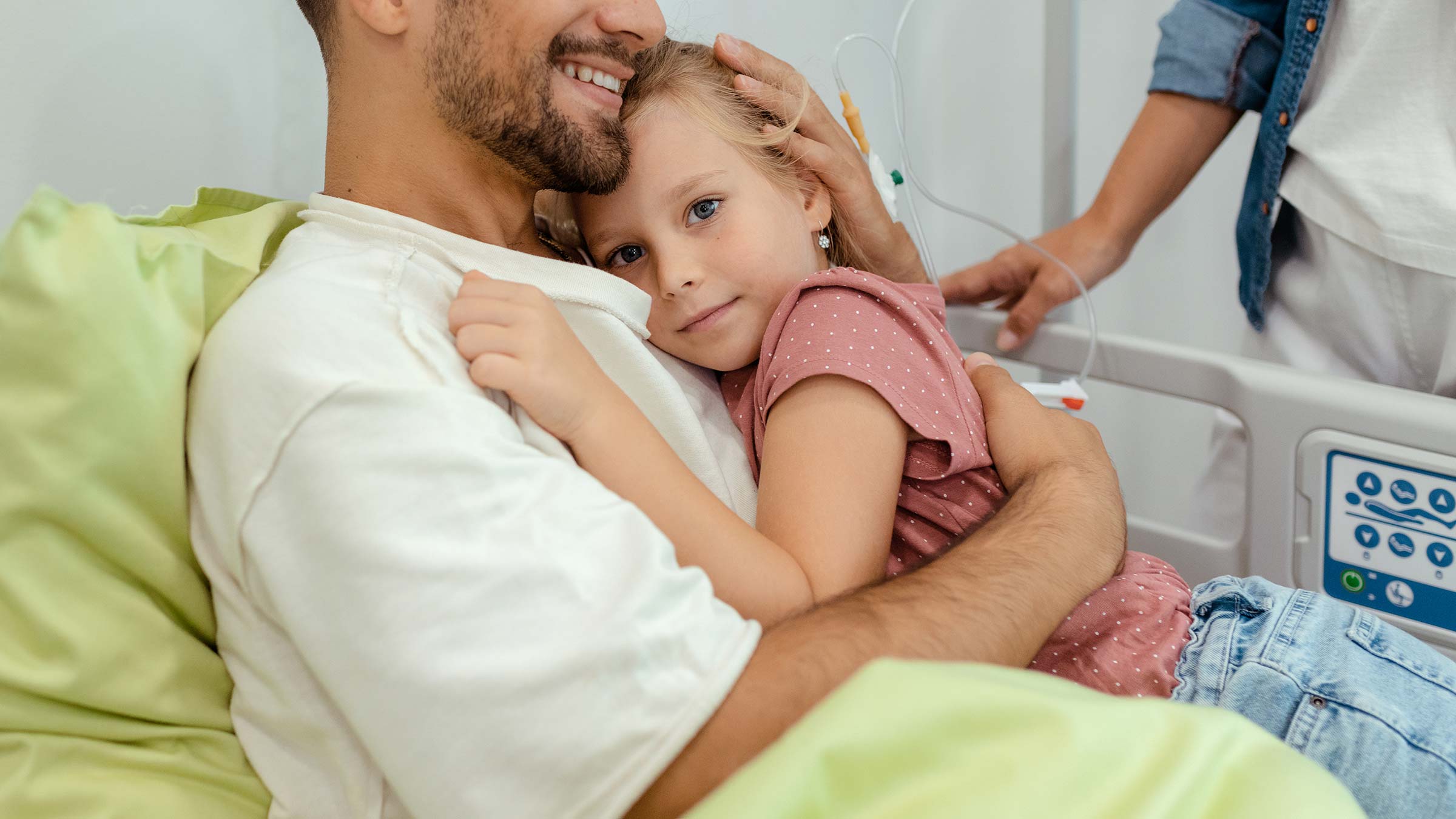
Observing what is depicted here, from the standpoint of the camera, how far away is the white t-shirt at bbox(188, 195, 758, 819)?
27.9 inches

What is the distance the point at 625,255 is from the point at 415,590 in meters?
0.69

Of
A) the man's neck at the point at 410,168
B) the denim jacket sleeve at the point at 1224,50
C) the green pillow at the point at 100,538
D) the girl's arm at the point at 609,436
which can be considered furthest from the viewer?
the denim jacket sleeve at the point at 1224,50

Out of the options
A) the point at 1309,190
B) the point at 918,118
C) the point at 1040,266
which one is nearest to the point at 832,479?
the point at 1040,266

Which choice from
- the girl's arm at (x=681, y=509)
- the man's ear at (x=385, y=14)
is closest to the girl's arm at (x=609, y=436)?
the girl's arm at (x=681, y=509)

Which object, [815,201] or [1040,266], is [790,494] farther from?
[1040,266]

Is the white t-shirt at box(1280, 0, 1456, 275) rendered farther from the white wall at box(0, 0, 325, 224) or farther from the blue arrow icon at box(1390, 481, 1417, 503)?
the white wall at box(0, 0, 325, 224)

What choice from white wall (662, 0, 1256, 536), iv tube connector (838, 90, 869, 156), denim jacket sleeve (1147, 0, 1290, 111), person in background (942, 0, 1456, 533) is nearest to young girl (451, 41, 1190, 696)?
iv tube connector (838, 90, 869, 156)

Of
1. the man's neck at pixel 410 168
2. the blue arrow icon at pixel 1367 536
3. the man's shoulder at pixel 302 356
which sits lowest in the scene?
the blue arrow icon at pixel 1367 536

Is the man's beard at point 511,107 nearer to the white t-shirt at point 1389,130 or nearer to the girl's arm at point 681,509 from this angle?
the girl's arm at point 681,509

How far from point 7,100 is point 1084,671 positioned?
1.14 m

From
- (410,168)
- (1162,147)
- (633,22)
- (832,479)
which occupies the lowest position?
(832,479)

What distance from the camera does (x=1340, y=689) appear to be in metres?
0.99

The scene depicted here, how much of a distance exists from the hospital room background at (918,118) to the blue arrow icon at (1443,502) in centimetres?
52

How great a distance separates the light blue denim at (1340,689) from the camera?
952 mm
